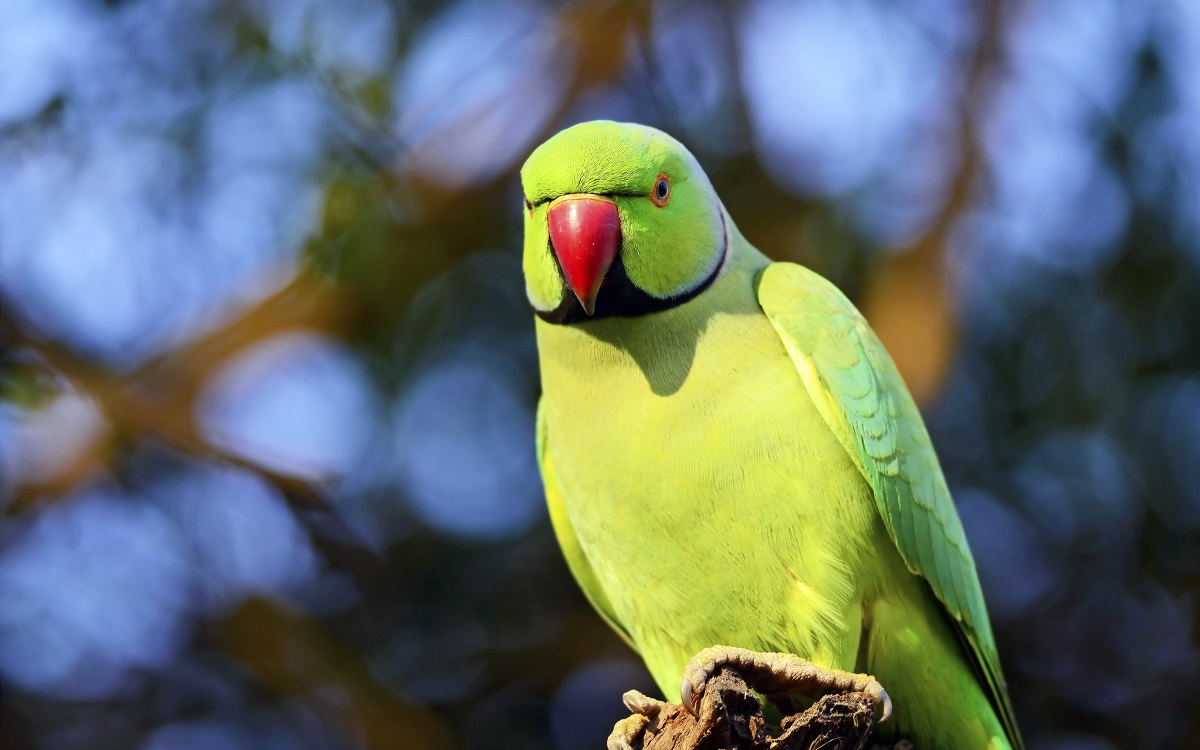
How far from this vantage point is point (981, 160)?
5117 mm

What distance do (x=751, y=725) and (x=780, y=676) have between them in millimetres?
192

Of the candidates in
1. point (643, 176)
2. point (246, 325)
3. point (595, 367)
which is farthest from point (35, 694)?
point (643, 176)

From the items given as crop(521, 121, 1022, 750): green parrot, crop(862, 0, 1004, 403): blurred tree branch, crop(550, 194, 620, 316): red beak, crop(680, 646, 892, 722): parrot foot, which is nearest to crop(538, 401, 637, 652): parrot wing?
crop(521, 121, 1022, 750): green parrot

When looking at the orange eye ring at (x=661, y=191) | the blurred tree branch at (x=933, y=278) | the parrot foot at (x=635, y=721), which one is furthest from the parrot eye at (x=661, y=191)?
the blurred tree branch at (x=933, y=278)

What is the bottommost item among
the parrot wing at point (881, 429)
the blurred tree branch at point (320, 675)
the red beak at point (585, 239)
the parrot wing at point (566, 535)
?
the blurred tree branch at point (320, 675)

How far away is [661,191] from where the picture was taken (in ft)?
8.29

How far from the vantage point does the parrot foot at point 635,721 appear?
7.47ft

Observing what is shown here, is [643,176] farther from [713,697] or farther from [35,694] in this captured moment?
[35,694]

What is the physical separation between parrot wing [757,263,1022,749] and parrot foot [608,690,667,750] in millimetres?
730

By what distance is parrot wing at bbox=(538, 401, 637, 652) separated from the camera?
3.03 m

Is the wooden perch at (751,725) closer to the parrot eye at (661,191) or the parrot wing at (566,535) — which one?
the parrot wing at (566,535)

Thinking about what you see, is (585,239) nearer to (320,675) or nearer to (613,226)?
(613,226)

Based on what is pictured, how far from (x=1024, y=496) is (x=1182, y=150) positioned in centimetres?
191

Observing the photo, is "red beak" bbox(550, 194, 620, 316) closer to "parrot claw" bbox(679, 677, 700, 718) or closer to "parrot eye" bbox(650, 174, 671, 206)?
"parrot eye" bbox(650, 174, 671, 206)
